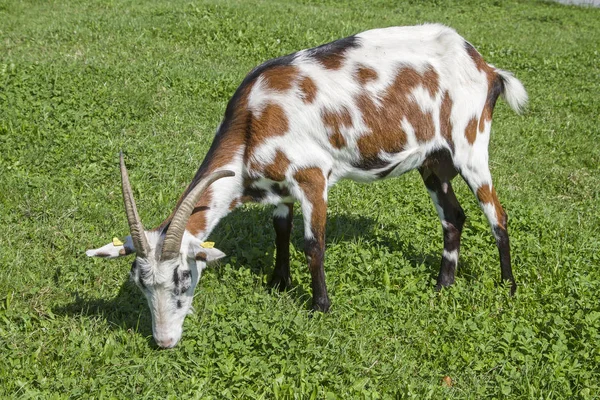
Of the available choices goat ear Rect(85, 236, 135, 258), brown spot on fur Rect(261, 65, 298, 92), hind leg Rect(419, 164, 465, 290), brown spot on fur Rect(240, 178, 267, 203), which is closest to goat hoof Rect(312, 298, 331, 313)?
brown spot on fur Rect(240, 178, 267, 203)

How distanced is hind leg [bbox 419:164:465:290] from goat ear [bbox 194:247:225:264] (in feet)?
6.81

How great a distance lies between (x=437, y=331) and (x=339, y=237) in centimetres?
141

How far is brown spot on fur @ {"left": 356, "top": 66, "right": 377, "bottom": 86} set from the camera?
502cm

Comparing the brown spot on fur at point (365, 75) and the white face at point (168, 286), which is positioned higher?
the brown spot on fur at point (365, 75)

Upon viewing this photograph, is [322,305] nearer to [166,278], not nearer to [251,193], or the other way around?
[251,193]

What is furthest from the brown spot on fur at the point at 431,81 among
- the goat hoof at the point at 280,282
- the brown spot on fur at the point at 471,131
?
the goat hoof at the point at 280,282

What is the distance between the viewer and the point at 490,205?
211 inches

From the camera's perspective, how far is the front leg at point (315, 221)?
477cm

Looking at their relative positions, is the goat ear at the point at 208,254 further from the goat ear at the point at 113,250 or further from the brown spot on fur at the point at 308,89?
the brown spot on fur at the point at 308,89

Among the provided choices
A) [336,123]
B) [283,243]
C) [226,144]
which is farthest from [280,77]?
[283,243]

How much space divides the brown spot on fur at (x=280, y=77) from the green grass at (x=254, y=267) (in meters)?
1.44

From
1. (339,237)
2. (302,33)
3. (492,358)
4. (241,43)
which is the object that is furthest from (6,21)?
(492,358)

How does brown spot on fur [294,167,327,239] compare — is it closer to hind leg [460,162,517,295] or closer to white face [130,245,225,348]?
white face [130,245,225,348]

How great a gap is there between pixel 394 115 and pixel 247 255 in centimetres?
164
